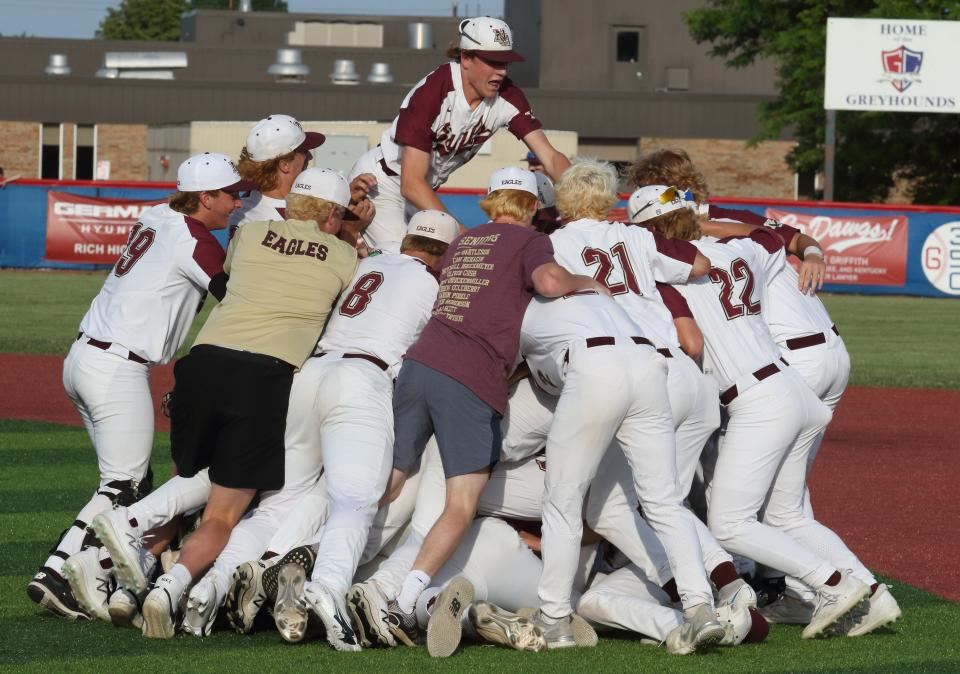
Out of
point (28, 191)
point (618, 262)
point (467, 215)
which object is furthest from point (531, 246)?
point (28, 191)

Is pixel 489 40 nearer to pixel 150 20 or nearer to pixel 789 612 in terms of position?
pixel 789 612

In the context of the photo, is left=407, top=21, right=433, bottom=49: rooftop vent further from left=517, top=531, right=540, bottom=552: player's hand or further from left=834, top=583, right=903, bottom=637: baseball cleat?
left=834, top=583, right=903, bottom=637: baseball cleat

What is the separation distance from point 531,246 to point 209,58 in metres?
54.2

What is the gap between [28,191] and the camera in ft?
91.2

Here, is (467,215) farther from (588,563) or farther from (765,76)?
(765,76)

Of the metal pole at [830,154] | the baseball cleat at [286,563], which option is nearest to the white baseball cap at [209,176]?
the baseball cleat at [286,563]

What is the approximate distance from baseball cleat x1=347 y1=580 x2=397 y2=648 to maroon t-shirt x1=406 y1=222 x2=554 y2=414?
3.12ft

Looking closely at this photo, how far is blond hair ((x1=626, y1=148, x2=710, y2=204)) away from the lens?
6.91m

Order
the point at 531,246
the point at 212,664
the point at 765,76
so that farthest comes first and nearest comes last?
1. the point at 765,76
2. the point at 531,246
3. the point at 212,664

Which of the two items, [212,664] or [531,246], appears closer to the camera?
[212,664]

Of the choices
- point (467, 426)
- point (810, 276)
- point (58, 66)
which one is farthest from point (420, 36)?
point (467, 426)

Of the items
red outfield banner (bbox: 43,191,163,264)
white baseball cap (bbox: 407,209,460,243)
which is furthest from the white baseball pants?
red outfield banner (bbox: 43,191,163,264)

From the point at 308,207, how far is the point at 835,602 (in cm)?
295

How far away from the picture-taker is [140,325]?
22.7 ft
